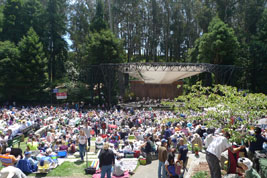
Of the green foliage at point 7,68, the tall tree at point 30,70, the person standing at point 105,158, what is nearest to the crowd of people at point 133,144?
the person standing at point 105,158

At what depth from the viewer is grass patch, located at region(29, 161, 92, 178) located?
8086 mm

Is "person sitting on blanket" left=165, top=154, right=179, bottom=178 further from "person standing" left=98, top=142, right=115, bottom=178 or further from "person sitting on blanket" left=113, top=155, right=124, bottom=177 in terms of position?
"person sitting on blanket" left=113, top=155, right=124, bottom=177

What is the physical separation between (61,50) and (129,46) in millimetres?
15937

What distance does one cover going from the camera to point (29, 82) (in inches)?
1224

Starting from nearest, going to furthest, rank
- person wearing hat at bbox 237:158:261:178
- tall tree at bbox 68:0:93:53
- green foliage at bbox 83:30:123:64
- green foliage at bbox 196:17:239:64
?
person wearing hat at bbox 237:158:261:178
green foliage at bbox 83:30:123:64
green foliage at bbox 196:17:239:64
tall tree at bbox 68:0:93:53

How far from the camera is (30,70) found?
30672 mm

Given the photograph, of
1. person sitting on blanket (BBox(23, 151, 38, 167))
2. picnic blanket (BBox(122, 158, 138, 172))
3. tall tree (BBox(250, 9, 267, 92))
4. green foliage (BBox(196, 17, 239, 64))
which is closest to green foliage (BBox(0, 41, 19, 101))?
green foliage (BBox(196, 17, 239, 64))

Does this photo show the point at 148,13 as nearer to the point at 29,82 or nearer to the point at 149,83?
the point at 149,83

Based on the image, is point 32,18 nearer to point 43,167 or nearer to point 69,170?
point 43,167

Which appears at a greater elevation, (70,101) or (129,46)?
(129,46)

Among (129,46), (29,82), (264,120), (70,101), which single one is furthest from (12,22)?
(264,120)

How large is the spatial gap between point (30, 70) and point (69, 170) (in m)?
25.3

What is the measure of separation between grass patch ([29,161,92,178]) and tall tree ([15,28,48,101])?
24.4 meters

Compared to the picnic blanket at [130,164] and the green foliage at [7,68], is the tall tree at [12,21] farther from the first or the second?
the picnic blanket at [130,164]
